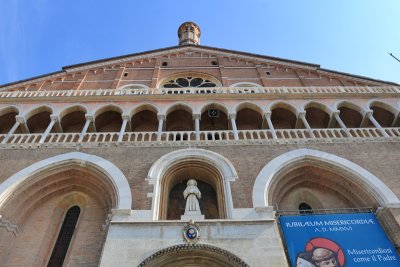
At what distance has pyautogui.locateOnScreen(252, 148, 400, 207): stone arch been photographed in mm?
9547

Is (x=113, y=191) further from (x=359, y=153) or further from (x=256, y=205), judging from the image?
(x=359, y=153)

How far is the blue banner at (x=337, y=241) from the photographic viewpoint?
811 cm

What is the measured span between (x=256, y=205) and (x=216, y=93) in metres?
5.54

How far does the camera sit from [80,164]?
10.8m

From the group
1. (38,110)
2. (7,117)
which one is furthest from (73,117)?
(7,117)

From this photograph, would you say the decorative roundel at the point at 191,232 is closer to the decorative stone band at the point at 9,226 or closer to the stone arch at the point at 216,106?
the decorative stone band at the point at 9,226

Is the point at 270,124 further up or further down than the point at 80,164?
further up

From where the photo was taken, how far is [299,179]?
11078 millimetres

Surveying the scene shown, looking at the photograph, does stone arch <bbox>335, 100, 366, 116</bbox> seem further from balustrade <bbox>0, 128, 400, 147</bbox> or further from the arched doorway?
the arched doorway

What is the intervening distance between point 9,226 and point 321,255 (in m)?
7.85

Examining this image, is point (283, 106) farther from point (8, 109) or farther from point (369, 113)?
point (8, 109)

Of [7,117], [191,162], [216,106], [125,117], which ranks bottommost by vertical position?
[191,162]

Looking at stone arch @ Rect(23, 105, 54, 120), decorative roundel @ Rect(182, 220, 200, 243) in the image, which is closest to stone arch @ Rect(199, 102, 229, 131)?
stone arch @ Rect(23, 105, 54, 120)

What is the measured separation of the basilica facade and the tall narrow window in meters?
0.03
